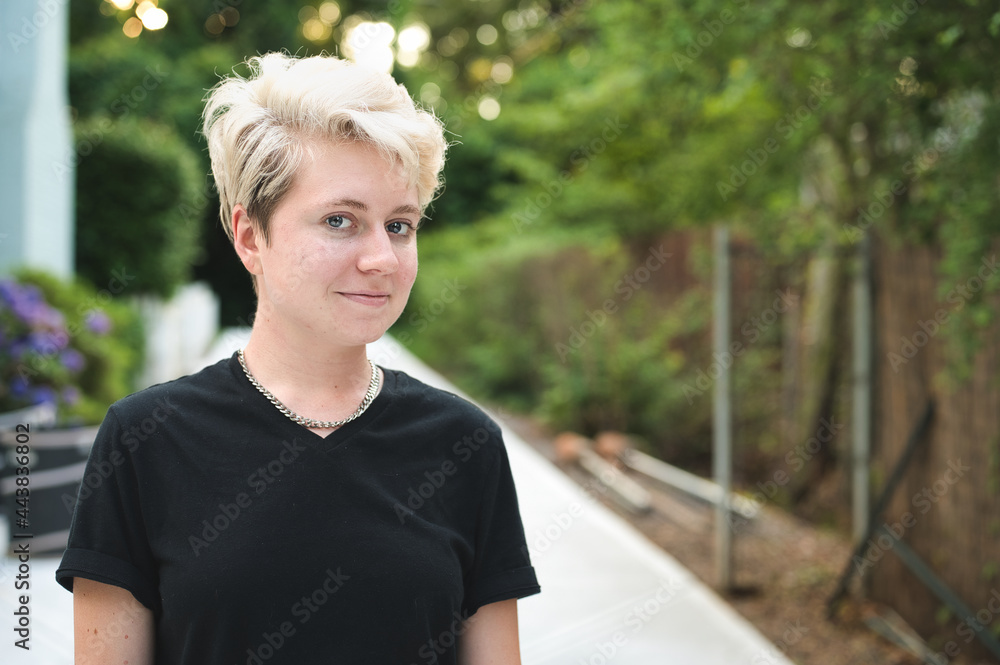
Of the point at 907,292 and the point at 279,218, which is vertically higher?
the point at 279,218

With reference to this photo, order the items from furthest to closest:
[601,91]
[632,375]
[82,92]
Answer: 1. [82,92]
2. [632,375]
3. [601,91]

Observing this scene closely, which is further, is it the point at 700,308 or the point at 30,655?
the point at 700,308

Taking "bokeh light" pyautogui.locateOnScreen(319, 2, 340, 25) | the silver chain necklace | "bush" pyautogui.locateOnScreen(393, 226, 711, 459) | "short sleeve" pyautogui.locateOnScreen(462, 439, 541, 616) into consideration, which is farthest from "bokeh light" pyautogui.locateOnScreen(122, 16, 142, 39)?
"short sleeve" pyautogui.locateOnScreen(462, 439, 541, 616)

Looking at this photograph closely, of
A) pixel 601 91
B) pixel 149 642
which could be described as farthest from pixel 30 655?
pixel 601 91

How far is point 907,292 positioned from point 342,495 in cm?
380

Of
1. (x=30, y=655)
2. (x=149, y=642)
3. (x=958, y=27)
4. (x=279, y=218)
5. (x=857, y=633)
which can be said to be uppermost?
(x=958, y=27)

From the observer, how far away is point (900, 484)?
4.36m

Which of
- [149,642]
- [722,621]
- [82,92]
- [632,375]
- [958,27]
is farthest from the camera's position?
[82,92]

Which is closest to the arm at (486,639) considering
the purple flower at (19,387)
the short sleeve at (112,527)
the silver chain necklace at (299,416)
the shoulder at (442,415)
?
the shoulder at (442,415)

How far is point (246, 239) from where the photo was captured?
1.39m

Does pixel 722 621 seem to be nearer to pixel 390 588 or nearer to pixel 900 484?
pixel 900 484

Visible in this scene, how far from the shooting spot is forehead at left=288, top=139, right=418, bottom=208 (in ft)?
4.25

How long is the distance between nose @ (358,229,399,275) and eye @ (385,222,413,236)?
0.13 ft

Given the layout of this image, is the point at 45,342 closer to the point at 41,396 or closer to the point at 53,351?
the point at 53,351
